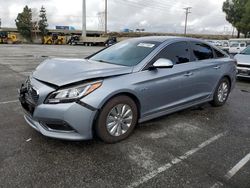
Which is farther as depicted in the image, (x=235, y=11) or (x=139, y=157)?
(x=235, y=11)

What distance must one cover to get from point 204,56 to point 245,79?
18.0 ft

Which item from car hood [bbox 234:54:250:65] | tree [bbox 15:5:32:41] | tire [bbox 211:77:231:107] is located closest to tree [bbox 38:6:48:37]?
tree [bbox 15:5:32:41]

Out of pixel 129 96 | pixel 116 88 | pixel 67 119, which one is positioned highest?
pixel 116 88

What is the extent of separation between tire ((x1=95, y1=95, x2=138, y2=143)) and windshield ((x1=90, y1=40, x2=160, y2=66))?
2.28ft

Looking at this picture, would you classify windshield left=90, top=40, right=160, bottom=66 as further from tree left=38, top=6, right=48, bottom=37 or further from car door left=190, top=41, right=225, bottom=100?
tree left=38, top=6, right=48, bottom=37

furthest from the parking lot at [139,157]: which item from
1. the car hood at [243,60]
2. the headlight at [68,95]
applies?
the car hood at [243,60]

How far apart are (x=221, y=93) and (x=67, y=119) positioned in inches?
151

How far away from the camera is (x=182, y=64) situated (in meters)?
4.39

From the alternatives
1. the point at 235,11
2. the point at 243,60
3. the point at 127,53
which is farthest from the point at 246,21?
the point at 127,53

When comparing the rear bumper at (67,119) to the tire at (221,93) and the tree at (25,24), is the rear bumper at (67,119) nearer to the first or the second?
the tire at (221,93)

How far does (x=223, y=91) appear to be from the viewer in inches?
220

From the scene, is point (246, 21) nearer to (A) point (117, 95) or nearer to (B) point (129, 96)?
(B) point (129, 96)

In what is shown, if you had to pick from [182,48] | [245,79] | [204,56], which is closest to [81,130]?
[182,48]

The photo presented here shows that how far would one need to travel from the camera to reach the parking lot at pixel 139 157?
271 cm
